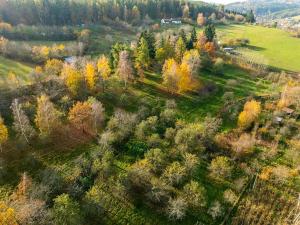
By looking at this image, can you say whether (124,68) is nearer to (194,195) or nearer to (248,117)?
(248,117)

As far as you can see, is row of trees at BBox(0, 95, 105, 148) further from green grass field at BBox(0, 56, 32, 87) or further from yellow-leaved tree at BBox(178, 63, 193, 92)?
yellow-leaved tree at BBox(178, 63, 193, 92)

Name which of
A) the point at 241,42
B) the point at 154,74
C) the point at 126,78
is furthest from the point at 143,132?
the point at 241,42

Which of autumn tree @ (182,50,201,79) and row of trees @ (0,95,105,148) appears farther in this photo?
autumn tree @ (182,50,201,79)

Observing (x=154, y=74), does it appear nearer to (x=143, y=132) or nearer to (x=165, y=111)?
(x=165, y=111)

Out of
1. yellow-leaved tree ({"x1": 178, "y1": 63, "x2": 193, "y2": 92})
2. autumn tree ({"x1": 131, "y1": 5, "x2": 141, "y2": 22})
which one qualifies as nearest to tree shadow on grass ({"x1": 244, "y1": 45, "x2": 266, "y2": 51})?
yellow-leaved tree ({"x1": 178, "y1": 63, "x2": 193, "y2": 92})

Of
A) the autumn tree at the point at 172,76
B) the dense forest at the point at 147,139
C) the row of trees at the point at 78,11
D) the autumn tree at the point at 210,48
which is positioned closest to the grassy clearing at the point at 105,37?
the dense forest at the point at 147,139

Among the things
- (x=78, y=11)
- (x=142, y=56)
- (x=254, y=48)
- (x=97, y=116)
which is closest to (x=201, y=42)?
(x=142, y=56)
